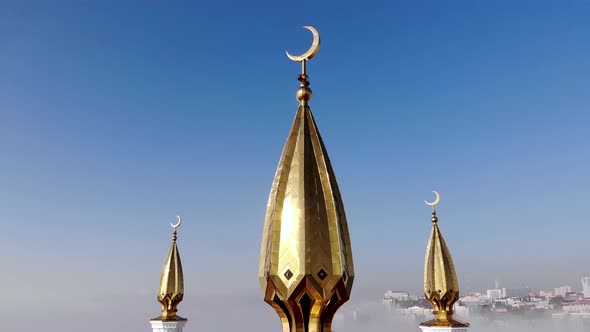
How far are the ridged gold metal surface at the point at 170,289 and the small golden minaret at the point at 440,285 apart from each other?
1144cm

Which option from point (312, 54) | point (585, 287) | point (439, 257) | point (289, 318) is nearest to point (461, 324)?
point (439, 257)

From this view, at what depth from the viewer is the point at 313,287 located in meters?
5.71

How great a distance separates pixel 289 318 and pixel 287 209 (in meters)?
1.63

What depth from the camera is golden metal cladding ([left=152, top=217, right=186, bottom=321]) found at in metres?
19.4

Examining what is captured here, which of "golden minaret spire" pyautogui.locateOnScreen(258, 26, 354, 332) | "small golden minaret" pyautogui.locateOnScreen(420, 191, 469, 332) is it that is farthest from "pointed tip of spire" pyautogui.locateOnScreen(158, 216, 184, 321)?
"golden minaret spire" pyautogui.locateOnScreen(258, 26, 354, 332)

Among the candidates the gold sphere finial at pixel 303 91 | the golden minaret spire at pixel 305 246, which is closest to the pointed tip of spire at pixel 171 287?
the golden minaret spire at pixel 305 246

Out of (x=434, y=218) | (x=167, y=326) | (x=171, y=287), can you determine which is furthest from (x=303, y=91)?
(x=167, y=326)

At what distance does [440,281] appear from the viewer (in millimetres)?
15984

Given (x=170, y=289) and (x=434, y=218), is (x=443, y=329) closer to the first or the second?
(x=434, y=218)

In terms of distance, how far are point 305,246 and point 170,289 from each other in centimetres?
1585

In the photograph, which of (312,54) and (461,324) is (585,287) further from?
(312,54)

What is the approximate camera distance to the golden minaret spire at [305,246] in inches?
227

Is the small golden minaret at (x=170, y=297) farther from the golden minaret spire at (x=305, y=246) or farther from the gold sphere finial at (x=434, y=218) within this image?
the golden minaret spire at (x=305, y=246)

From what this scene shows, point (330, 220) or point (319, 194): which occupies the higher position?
point (319, 194)
